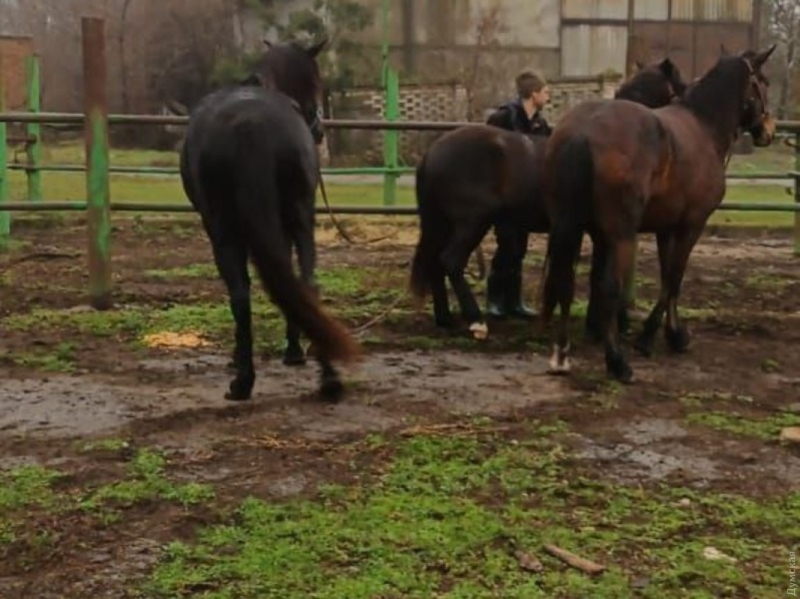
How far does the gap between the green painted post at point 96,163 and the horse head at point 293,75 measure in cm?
199

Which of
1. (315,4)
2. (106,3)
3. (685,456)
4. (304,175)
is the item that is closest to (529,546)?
(685,456)

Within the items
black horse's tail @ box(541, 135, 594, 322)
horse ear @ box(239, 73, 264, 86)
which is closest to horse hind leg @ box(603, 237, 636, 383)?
black horse's tail @ box(541, 135, 594, 322)

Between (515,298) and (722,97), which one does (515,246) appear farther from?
(722,97)

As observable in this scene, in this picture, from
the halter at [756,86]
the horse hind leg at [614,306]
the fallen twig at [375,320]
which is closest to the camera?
the horse hind leg at [614,306]

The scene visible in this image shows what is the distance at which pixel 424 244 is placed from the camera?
713 centimetres

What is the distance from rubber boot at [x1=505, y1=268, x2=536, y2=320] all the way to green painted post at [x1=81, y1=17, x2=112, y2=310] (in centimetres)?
259

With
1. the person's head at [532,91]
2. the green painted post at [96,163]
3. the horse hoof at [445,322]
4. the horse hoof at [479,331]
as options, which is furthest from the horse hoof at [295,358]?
the person's head at [532,91]

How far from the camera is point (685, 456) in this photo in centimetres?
453

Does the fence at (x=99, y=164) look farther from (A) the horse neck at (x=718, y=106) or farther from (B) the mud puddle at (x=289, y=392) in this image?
(A) the horse neck at (x=718, y=106)

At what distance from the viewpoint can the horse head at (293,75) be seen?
5824 millimetres

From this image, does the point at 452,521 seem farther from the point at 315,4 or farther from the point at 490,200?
the point at 315,4

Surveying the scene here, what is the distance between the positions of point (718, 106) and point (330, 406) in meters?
3.08

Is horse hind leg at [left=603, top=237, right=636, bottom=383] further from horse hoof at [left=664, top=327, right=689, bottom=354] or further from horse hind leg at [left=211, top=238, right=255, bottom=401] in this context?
horse hind leg at [left=211, top=238, right=255, bottom=401]

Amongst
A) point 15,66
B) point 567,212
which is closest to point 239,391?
point 567,212
